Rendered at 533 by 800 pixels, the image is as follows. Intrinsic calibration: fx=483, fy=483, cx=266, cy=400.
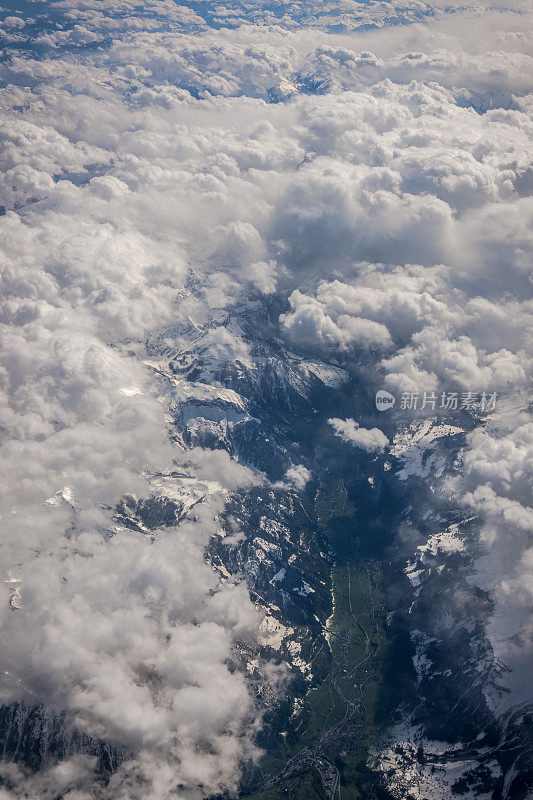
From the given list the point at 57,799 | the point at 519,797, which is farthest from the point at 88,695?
the point at 519,797

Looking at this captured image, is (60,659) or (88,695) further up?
(60,659)

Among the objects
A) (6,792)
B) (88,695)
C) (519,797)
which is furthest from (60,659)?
(519,797)

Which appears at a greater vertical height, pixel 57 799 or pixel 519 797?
pixel 519 797

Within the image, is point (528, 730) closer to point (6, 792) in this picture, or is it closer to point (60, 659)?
point (60, 659)

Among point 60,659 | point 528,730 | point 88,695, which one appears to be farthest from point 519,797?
point 60,659

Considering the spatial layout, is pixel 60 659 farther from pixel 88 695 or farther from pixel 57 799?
pixel 57 799

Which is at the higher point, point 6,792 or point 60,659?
point 60,659

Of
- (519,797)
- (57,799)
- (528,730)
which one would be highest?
(528,730)

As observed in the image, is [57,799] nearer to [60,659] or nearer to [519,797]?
[60,659]
